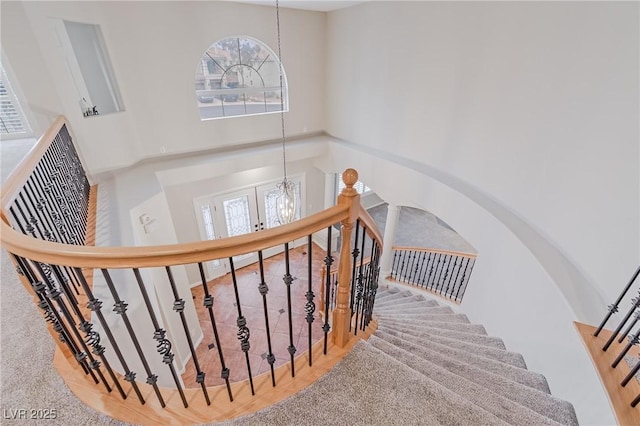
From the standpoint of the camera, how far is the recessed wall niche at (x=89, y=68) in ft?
12.8

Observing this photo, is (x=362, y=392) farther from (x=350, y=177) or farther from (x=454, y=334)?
(x=454, y=334)

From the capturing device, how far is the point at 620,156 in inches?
94.7

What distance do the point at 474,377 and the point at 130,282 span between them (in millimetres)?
2920

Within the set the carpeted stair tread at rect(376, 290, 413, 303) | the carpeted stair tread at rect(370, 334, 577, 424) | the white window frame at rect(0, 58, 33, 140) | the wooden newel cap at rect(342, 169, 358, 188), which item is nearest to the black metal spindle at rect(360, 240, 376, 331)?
the carpeted stair tread at rect(370, 334, 577, 424)

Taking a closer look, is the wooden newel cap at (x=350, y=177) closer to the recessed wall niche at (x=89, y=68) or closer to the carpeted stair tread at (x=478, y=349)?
the carpeted stair tread at (x=478, y=349)

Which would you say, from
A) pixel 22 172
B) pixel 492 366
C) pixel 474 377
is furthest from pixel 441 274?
pixel 22 172

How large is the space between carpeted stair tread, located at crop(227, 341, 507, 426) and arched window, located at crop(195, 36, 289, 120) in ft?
17.3

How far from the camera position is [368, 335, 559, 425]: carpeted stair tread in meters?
1.55

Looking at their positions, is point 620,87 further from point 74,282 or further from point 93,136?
point 93,136

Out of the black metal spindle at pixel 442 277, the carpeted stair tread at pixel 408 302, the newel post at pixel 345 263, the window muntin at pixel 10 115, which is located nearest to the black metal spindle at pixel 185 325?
the newel post at pixel 345 263

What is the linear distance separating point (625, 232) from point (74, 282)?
4.24 meters

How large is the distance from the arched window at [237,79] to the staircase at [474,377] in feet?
15.9

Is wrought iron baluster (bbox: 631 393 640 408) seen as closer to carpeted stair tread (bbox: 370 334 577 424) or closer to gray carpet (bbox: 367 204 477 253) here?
carpeted stair tread (bbox: 370 334 577 424)

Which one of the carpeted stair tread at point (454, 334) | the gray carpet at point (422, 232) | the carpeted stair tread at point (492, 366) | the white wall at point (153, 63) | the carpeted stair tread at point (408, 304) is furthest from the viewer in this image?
the gray carpet at point (422, 232)
